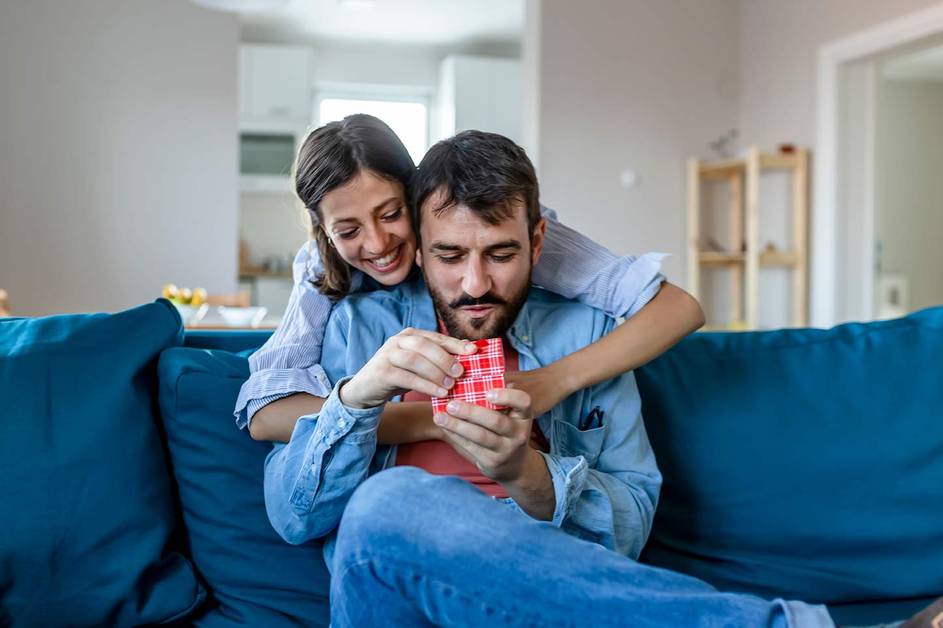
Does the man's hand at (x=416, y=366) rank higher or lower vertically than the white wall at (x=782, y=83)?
lower

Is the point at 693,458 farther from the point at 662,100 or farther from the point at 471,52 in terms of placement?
the point at 471,52

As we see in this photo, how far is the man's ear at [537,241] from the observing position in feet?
4.63

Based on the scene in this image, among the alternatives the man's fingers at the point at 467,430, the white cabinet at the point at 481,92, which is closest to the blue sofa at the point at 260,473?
the man's fingers at the point at 467,430

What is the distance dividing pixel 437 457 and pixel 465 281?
269mm

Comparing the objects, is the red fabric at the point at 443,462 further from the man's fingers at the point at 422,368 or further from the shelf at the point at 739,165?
the shelf at the point at 739,165

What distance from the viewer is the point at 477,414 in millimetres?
1103

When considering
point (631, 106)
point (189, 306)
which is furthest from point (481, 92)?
point (189, 306)

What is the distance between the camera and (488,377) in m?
1.12

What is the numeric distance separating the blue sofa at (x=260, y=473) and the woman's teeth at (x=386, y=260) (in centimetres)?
27

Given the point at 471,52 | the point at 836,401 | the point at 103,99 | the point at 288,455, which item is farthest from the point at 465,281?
the point at 471,52

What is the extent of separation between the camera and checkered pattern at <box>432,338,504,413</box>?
3.66 feet

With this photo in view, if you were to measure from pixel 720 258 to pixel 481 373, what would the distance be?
4.91 metres

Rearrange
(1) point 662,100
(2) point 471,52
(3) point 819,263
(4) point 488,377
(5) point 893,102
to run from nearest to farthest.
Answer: (4) point 488,377, (3) point 819,263, (1) point 662,100, (5) point 893,102, (2) point 471,52

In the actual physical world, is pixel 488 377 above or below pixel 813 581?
above
